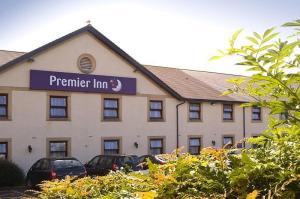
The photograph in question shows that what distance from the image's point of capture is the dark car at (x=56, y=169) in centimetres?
2042

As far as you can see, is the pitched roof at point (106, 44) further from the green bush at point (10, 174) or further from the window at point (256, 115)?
A: the window at point (256, 115)

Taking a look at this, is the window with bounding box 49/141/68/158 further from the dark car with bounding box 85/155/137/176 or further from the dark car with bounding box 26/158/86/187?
the dark car with bounding box 26/158/86/187

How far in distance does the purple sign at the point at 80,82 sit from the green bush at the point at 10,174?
4453 millimetres

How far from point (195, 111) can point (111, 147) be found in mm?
7259

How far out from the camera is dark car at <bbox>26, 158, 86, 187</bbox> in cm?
2042

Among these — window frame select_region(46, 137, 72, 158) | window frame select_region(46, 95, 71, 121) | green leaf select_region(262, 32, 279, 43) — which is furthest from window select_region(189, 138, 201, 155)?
green leaf select_region(262, 32, 279, 43)

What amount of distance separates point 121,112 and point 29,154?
6.44 metres

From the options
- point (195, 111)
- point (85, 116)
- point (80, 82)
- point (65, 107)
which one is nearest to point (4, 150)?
point (65, 107)

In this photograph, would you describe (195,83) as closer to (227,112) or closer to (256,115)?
(227,112)

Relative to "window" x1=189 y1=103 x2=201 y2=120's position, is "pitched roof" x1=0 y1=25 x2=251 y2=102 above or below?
above

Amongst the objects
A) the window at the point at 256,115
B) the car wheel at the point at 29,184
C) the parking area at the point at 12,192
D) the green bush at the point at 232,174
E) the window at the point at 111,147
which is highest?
the window at the point at 256,115

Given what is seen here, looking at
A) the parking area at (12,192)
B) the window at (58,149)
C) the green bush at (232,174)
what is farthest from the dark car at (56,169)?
the green bush at (232,174)

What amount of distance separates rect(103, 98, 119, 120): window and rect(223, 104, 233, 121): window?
30.4 ft

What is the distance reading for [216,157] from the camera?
2852mm
